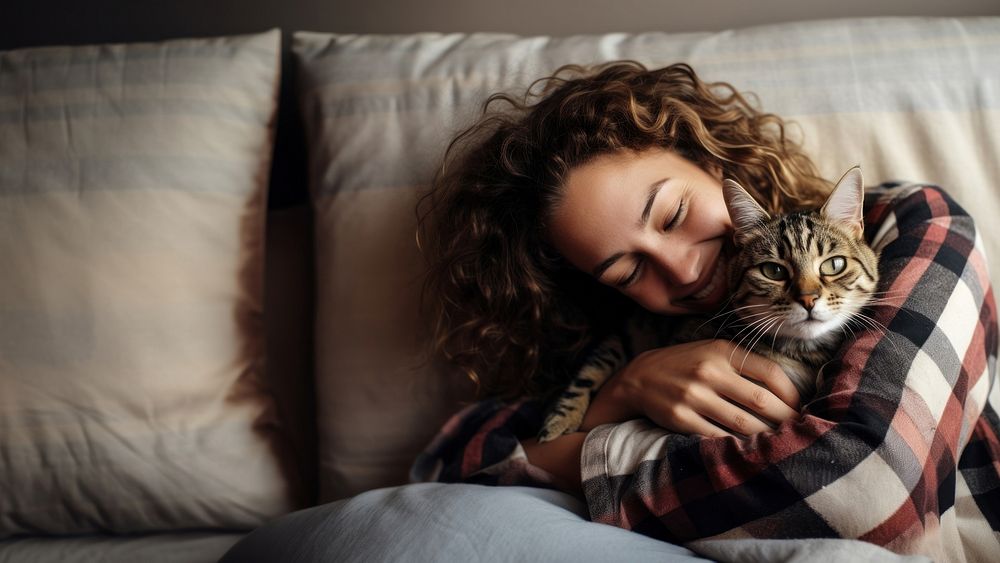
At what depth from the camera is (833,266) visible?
92 cm

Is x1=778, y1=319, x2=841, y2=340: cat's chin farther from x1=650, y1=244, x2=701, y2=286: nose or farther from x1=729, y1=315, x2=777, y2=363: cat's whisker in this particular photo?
x1=650, y1=244, x2=701, y2=286: nose

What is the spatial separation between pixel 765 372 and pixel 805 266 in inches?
6.1

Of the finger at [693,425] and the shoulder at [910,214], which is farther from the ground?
the shoulder at [910,214]

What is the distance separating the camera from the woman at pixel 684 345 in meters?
0.82

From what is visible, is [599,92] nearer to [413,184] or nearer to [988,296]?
[413,184]

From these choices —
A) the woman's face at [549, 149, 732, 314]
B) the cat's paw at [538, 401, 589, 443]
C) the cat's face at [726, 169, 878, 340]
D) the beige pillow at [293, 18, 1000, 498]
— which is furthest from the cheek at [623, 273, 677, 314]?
the beige pillow at [293, 18, 1000, 498]

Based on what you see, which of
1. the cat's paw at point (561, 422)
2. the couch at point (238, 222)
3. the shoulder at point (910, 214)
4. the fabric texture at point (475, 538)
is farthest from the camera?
the couch at point (238, 222)

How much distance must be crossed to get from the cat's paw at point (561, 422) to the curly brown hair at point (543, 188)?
0.46 feet

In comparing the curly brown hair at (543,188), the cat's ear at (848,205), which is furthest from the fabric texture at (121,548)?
the cat's ear at (848,205)

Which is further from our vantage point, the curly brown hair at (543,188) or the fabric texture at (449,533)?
the curly brown hair at (543,188)

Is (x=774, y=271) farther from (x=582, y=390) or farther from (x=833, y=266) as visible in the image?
(x=582, y=390)

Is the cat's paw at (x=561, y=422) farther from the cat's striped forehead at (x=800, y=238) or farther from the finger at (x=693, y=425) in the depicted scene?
the cat's striped forehead at (x=800, y=238)

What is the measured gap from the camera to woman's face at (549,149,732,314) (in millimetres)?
996

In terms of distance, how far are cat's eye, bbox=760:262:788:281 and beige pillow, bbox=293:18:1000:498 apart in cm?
40
